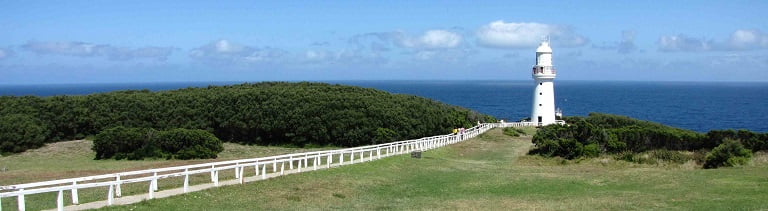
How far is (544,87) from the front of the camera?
66.6 m

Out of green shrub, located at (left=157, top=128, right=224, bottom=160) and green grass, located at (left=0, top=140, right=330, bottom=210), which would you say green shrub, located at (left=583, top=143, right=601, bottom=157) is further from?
green shrub, located at (left=157, top=128, right=224, bottom=160)

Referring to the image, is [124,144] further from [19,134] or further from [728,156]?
[728,156]

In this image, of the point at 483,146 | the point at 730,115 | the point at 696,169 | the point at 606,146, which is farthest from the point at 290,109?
the point at 730,115

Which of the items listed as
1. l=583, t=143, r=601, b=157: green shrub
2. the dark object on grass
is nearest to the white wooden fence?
the dark object on grass

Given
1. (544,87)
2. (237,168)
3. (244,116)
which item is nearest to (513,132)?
(544,87)

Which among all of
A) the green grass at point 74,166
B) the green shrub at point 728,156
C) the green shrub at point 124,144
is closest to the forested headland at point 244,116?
the green grass at point 74,166

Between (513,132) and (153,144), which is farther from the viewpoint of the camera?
(513,132)

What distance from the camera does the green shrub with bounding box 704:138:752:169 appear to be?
28.5m

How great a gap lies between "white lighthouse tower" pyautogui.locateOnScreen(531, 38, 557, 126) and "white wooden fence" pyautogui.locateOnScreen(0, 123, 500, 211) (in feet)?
19.6

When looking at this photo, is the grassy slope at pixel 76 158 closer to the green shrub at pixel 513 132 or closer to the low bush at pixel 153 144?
the low bush at pixel 153 144

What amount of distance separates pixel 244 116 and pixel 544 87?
30363 mm

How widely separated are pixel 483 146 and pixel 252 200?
2975 centimetres

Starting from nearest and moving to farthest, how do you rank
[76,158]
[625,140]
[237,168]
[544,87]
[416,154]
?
[237,168]
[416,154]
[625,140]
[76,158]
[544,87]

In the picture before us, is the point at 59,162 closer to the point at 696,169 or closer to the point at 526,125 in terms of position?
the point at 696,169
